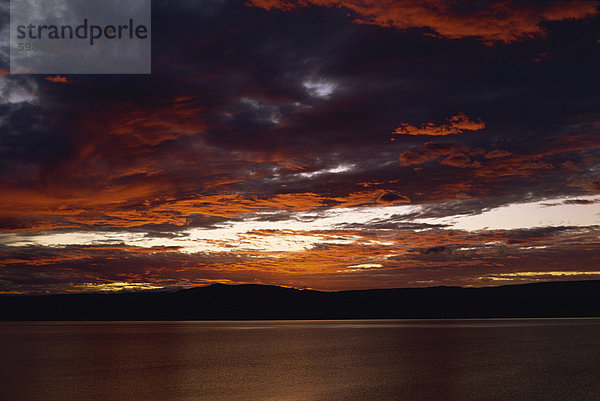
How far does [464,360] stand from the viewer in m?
48.9

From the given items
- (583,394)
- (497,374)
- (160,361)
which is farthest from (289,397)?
(160,361)

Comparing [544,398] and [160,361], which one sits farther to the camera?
[160,361]

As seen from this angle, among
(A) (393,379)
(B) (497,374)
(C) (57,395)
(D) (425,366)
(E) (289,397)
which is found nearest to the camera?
(E) (289,397)

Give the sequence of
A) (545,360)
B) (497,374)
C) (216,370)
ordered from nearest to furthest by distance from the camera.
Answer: (497,374), (216,370), (545,360)

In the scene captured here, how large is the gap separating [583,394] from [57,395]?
2428 centimetres

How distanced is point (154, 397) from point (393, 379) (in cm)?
1398

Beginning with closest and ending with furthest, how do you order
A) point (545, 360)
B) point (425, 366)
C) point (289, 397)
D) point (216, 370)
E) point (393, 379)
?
point (289, 397)
point (393, 379)
point (216, 370)
point (425, 366)
point (545, 360)

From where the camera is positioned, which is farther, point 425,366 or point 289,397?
point 425,366

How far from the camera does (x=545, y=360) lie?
4831cm

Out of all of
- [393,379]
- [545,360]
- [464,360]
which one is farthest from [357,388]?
[545,360]

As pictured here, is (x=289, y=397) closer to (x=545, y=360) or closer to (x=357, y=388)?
(x=357, y=388)

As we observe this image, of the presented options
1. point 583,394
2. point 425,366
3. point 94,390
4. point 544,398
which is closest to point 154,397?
point 94,390

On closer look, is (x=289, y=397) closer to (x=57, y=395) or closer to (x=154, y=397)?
(x=154, y=397)

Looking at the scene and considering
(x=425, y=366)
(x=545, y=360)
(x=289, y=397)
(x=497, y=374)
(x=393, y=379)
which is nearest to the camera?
(x=289, y=397)
